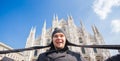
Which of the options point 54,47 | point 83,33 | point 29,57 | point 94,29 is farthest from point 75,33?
point 54,47

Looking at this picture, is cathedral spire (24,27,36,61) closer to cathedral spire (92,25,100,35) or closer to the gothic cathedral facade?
the gothic cathedral facade

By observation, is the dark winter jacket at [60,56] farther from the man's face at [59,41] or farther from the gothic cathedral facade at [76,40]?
the gothic cathedral facade at [76,40]

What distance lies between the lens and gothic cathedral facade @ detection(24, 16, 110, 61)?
65.1ft

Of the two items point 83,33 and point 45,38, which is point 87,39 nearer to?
point 83,33

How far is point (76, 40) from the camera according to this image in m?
21.7

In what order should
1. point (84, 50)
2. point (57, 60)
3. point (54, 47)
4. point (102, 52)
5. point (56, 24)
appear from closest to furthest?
point (57, 60) < point (54, 47) < point (102, 52) < point (84, 50) < point (56, 24)

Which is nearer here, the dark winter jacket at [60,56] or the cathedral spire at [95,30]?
the dark winter jacket at [60,56]

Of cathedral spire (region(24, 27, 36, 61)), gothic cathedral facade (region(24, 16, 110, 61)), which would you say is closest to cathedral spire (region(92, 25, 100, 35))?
gothic cathedral facade (region(24, 16, 110, 61))

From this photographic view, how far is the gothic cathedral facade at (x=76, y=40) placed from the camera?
19.8 m

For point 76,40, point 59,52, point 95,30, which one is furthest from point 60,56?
point 95,30

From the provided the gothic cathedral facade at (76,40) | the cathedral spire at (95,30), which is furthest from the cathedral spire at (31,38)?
the cathedral spire at (95,30)

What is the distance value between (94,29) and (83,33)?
2.03 m

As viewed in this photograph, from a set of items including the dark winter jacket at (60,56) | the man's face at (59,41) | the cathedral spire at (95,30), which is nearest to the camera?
the dark winter jacket at (60,56)

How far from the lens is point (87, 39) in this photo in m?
21.3
